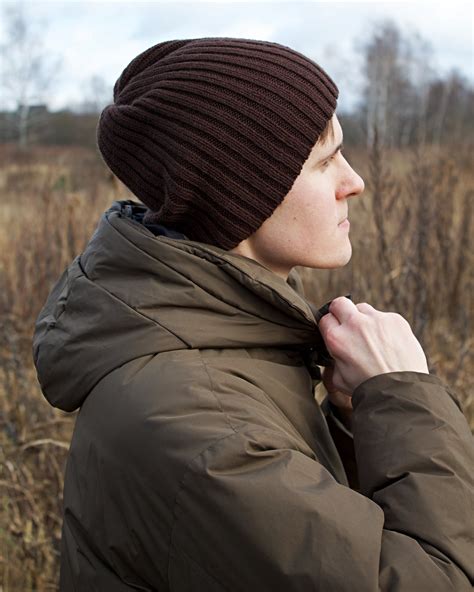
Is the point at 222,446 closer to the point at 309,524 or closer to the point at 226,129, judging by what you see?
the point at 309,524

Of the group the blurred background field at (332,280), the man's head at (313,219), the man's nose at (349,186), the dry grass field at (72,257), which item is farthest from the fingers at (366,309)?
the dry grass field at (72,257)

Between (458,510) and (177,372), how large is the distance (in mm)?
459

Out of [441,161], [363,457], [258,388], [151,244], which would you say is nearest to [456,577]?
[363,457]

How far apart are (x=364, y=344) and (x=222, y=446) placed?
0.40m

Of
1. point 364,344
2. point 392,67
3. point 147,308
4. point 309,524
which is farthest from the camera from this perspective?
point 392,67

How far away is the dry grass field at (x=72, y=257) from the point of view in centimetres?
269

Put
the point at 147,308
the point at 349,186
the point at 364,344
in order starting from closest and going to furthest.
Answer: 1. the point at 147,308
2. the point at 364,344
3. the point at 349,186

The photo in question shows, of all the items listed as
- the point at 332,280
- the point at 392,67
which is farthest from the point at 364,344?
the point at 392,67

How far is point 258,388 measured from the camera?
1.21 metres

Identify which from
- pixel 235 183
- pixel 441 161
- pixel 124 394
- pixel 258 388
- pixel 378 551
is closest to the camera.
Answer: pixel 378 551

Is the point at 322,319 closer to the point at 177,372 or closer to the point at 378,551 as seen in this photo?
the point at 177,372

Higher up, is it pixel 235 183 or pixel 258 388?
pixel 235 183

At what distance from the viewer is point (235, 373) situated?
3.89 ft

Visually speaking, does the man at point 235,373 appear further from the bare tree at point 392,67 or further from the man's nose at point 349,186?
the bare tree at point 392,67
